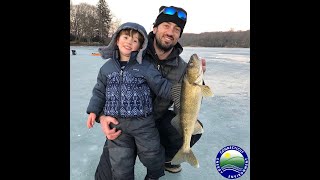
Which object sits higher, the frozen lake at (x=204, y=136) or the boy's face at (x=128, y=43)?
the boy's face at (x=128, y=43)

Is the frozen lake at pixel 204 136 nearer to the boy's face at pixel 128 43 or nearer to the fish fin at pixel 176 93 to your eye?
the fish fin at pixel 176 93

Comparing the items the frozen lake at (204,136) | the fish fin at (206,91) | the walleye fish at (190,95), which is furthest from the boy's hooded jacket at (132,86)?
the frozen lake at (204,136)

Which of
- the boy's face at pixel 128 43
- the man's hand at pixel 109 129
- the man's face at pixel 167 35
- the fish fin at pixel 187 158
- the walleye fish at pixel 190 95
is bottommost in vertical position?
the fish fin at pixel 187 158

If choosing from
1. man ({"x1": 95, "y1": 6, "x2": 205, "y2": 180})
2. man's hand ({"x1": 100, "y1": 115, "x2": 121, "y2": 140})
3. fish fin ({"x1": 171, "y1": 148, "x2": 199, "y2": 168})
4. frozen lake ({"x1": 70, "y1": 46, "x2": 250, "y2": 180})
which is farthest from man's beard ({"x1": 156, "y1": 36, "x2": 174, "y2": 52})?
frozen lake ({"x1": 70, "y1": 46, "x2": 250, "y2": 180})

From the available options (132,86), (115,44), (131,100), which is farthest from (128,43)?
(131,100)

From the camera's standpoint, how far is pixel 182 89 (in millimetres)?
2100

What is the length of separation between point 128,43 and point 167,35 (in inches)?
22.0

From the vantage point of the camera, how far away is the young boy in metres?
2.29

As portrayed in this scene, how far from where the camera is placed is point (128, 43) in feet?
7.66

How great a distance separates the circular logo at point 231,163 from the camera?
2486mm

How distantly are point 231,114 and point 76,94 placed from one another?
110 inches

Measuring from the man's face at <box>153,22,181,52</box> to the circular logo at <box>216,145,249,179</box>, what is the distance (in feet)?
3.86
